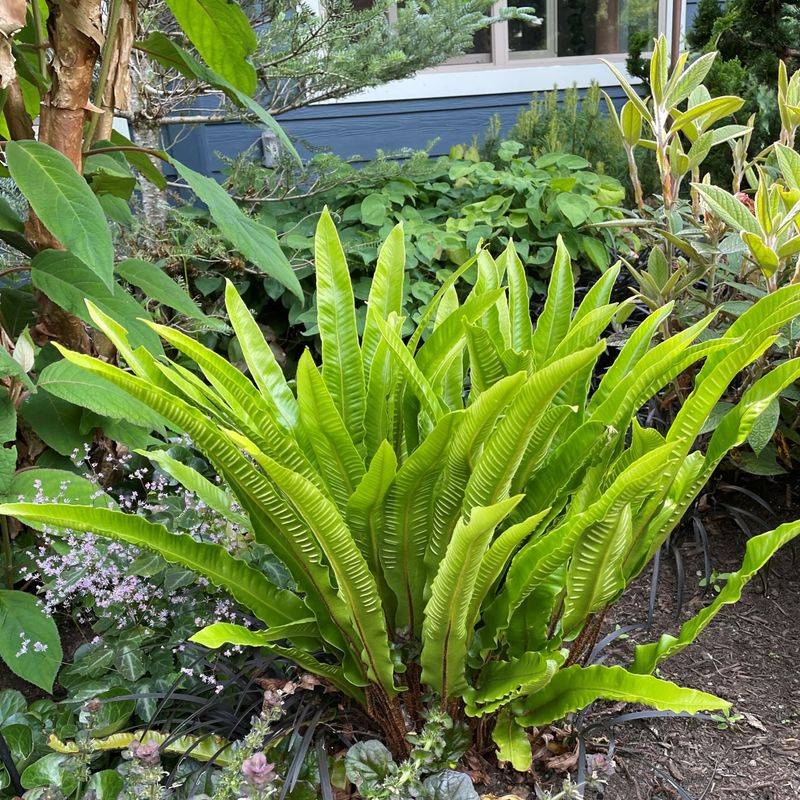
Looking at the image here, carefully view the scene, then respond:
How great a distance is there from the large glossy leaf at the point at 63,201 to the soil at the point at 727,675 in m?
1.17

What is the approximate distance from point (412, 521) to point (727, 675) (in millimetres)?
890

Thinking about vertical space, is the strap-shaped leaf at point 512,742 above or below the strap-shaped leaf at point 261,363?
below

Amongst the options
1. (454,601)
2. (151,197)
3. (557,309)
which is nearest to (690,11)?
(151,197)

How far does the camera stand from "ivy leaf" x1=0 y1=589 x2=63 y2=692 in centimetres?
144

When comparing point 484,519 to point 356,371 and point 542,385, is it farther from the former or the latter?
point 356,371

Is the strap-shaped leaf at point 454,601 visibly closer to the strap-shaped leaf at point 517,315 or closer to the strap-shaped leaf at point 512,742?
the strap-shaped leaf at point 512,742

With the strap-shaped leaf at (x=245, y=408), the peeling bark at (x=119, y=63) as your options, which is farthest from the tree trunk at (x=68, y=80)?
the strap-shaped leaf at (x=245, y=408)

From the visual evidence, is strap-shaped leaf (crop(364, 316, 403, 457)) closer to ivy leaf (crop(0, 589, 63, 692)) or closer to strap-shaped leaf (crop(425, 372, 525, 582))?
strap-shaped leaf (crop(425, 372, 525, 582))

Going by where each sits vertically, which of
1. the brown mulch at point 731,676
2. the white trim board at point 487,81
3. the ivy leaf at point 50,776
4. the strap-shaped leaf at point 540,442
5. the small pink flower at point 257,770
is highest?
the white trim board at point 487,81

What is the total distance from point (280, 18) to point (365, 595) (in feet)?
8.31

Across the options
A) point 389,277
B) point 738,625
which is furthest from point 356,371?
point 738,625

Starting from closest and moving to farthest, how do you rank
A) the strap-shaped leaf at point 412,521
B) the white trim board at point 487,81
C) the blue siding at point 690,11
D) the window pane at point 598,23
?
the strap-shaped leaf at point 412,521 < the white trim board at point 487,81 < the blue siding at point 690,11 < the window pane at point 598,23

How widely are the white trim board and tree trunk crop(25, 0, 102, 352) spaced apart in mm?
3443

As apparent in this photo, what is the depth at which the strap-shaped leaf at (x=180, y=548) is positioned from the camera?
3.33 feet
